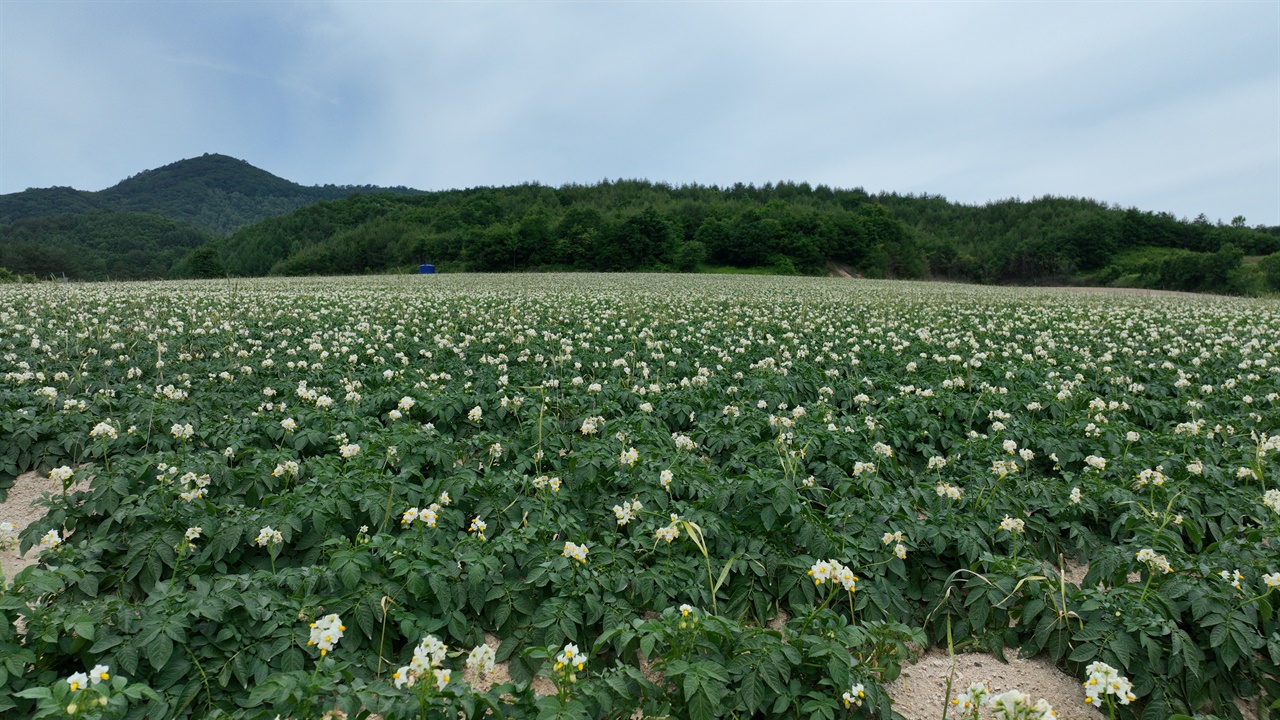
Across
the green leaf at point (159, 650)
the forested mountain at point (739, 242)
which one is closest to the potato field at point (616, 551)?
the green leaf at point (159, 650)

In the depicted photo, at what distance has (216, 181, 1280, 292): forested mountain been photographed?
80.1 meters

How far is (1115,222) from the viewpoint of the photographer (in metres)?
83.0

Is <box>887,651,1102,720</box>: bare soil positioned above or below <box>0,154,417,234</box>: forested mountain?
below

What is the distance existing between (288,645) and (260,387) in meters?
6.04

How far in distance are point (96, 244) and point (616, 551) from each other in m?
93.1

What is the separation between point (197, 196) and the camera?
145m

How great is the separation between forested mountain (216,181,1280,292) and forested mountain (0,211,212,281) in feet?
33.4

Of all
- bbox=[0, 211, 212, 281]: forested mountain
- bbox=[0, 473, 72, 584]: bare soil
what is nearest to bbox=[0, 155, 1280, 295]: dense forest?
bbox=[0, 211, 212, 281]: forested mountain

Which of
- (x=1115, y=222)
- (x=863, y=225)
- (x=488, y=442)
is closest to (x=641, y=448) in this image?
(x=488, y=442)

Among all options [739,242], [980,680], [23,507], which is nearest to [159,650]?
[23,507]

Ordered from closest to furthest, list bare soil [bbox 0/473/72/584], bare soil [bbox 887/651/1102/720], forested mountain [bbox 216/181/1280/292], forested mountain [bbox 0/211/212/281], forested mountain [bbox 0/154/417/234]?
bare soil [bbox 887/651/1102/720] → bare soil [bbox 0/473/72/584] → forested mountain [bbox 0/211/212/281] → forested mountain [bbox 216/181/1280/292] → forested mountain [bbox 0/154/417/234]

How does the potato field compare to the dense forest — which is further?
the dense forest

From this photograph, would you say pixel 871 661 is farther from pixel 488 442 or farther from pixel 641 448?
pixel 488 442

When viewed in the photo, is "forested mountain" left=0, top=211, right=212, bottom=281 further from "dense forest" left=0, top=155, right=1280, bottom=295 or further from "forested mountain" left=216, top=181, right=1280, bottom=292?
"forested mountain" left=216, top=181, right=1280, bottom=292
